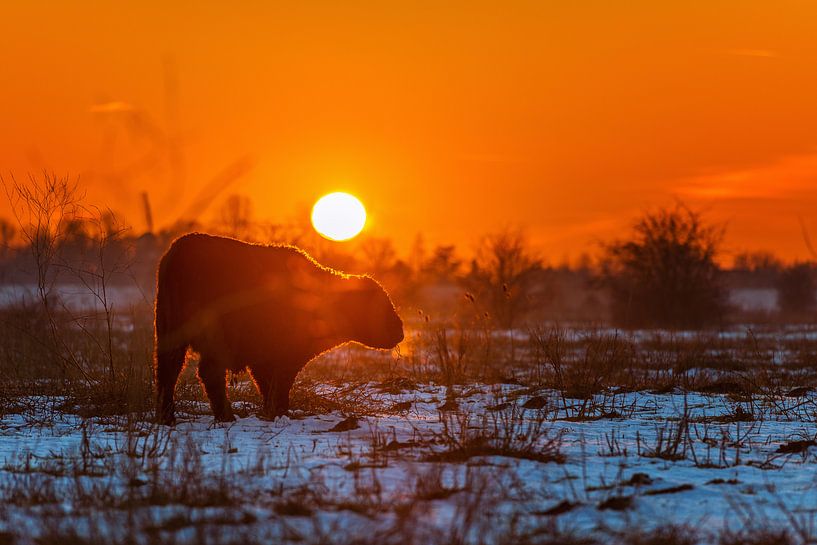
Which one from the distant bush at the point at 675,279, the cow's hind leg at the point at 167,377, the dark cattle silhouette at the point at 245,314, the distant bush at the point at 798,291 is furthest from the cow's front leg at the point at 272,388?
the distant bush at the point at 798,291

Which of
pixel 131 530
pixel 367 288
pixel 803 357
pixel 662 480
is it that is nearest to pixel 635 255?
pixel 803 357

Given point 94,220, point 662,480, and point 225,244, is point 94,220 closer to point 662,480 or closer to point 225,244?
point 225,244

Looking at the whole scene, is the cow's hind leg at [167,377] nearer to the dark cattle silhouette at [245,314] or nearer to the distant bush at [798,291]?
the dark cattle silhouette at [245,314]

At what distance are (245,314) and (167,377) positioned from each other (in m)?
0.93

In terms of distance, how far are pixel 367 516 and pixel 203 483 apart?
4.10 feet

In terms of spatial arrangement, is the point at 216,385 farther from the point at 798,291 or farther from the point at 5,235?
the point at 798,291

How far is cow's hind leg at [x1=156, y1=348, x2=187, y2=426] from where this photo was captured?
802cm

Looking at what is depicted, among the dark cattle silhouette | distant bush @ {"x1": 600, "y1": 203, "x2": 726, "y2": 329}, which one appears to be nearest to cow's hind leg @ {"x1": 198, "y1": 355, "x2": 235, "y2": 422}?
the dark cattle silhouette

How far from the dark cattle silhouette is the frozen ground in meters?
0.53

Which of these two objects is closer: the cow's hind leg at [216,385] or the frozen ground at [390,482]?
the frozen ground at [390,482]

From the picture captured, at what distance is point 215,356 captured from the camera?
8.27 metres

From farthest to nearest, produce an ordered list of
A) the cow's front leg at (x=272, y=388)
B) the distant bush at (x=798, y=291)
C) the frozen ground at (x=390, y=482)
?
the distant bush at (x=798, y=291) < the cow's front leg at (x=272, y=388) < the frozen ground at (x=390, y=482)

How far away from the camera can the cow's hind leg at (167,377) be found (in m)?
8.02

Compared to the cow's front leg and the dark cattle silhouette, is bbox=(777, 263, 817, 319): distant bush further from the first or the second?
the cow's front leg
